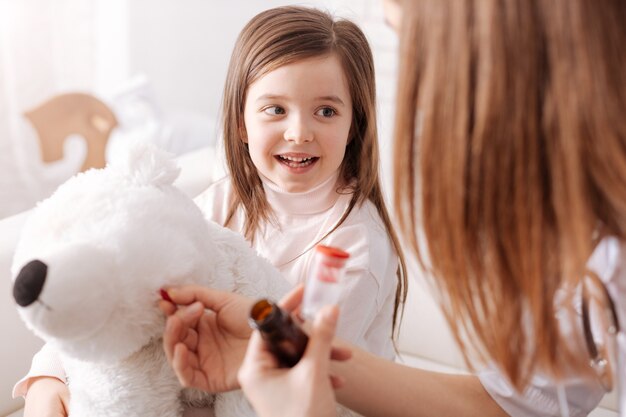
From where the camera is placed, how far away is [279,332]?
655 mm

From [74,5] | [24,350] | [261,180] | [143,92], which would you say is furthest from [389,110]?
[74,5]

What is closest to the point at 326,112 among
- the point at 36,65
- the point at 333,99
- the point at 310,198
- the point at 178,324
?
the point at 333,99

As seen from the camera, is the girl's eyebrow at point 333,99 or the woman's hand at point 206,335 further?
the girl's eyebrow at point 333,99

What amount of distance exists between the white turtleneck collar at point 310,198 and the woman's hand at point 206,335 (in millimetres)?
460

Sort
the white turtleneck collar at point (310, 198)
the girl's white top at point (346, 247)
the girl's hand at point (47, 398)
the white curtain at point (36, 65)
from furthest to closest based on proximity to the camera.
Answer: the white curtain at point (36, 65) < the white turtleneck collar at point (310, 198) < the girl's white top at point (346, 247) < the girl's hand at point (47, 398)

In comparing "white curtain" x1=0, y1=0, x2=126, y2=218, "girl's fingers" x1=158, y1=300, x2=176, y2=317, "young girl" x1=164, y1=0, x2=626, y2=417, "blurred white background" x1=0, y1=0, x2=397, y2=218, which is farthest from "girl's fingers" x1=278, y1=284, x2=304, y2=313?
"white curtain" x1=0, y1=0, x2=126, y2=218

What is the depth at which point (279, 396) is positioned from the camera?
67 cm

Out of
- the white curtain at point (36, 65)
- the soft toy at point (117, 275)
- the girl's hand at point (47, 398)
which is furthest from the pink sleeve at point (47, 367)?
the white curtain at point (36, 65)

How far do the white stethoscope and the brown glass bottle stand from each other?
1.06 feet

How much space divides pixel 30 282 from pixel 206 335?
0.74ft

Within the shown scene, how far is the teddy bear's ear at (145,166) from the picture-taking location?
824 millimetres

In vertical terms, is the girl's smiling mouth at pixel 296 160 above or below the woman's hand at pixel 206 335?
above

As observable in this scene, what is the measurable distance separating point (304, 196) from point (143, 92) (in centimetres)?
162

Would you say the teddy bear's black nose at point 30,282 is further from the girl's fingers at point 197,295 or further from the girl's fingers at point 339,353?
the girl's fingers at point 339,353
